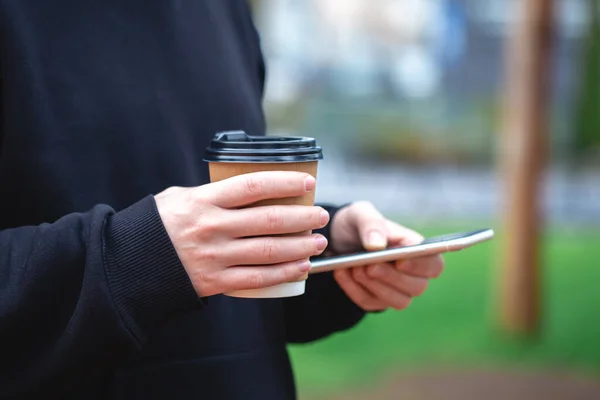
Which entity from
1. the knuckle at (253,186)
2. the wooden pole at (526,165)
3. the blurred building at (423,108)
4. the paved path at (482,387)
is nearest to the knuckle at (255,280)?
the knuckle at (253,186)

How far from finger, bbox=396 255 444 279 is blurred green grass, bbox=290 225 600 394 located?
3.26 m

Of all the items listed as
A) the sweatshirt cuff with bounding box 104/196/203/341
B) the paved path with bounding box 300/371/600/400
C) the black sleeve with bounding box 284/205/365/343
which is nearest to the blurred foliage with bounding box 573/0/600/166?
the paved path with bounding box 300/371/600/400

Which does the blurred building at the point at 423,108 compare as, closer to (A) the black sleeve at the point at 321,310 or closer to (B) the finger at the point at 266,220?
(A) the black sleeve at the point at 321,310

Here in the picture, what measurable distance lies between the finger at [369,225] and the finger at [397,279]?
0.25 ft

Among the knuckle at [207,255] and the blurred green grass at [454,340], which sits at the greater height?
the knuckle at [207,255]

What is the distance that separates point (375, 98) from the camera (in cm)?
1822

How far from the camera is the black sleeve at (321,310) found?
5.48ft

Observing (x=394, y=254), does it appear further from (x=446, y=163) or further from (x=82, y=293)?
(x=446, y=163)

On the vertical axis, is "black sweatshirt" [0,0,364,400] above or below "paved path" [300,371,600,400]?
above

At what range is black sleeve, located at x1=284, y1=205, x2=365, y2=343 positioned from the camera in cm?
167

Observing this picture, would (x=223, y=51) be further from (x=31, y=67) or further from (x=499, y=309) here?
(x=499, y=309)

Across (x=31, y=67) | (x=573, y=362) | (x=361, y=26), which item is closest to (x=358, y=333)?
(x=573, y=362)

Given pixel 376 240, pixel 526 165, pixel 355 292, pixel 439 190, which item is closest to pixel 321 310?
pixel 355 292

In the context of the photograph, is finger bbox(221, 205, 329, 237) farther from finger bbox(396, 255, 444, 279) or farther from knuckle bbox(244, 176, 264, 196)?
finger bbox(396, 255, 444, 279)
